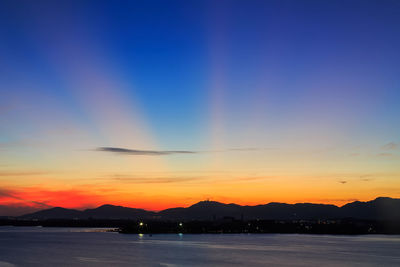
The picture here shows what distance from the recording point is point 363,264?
82.0 meters

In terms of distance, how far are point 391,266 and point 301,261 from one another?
16.0 meters

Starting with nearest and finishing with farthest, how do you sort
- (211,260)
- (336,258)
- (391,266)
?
1. (391,266)
2. (211,260)
3. (336,258)

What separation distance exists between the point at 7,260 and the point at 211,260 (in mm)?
38777

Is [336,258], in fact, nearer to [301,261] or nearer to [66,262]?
[301,261]

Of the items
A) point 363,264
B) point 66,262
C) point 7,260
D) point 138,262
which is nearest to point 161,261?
point 138,262

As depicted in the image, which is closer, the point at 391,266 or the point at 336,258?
the point at 391,266

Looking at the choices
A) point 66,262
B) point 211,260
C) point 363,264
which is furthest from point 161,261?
point 363,264

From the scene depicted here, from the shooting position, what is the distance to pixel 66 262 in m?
81.2

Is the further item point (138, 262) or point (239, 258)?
point (239, 258)

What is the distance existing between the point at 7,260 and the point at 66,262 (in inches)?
491

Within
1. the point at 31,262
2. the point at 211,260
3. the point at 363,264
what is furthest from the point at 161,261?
the point at 363,264

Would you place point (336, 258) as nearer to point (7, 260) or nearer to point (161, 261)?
point (161, 261)

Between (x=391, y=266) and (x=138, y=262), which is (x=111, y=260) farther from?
(x=391, y=266)

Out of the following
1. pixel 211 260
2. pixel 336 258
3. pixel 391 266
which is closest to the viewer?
pixel 391 266
